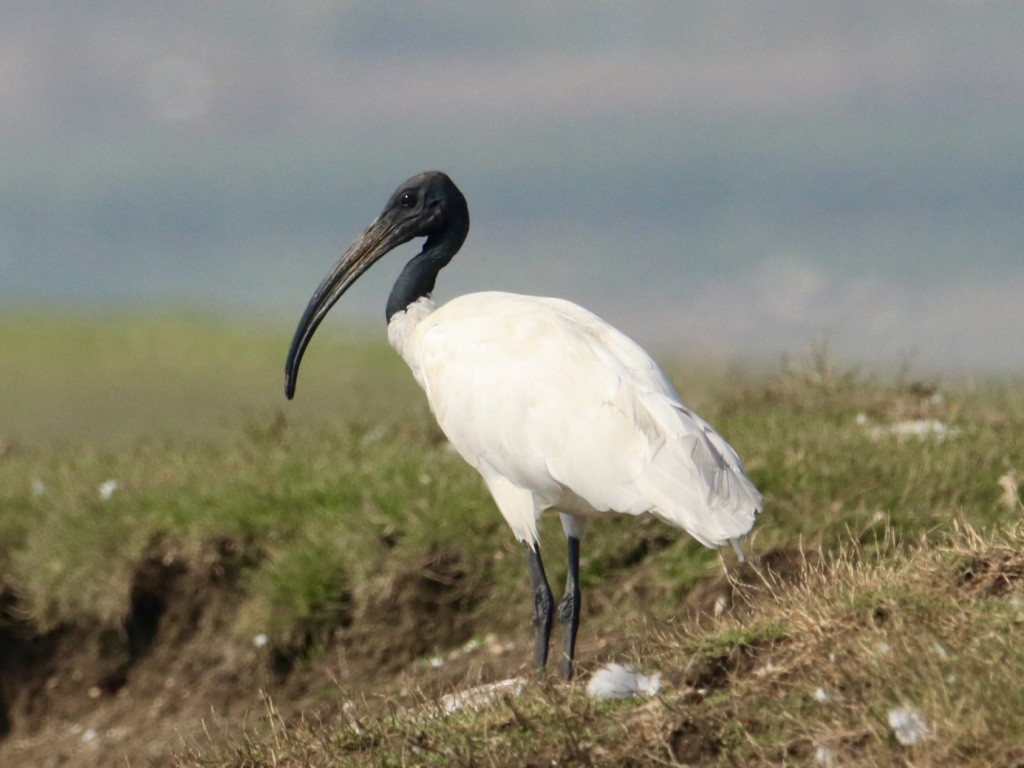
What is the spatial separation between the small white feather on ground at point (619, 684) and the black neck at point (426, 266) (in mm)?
2260

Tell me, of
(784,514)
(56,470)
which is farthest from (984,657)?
(56,470)

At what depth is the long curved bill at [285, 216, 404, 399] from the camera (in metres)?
6.10

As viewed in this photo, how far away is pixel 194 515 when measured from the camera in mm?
7008

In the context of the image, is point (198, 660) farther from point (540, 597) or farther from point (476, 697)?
point (476, 697)

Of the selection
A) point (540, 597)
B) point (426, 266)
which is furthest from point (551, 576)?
point (426, 266)

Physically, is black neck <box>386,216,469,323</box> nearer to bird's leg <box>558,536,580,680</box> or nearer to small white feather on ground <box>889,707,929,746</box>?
bird's leg <box>558,536,580,680</box>

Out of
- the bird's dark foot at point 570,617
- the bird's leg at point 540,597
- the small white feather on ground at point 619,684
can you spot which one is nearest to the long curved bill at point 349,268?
the bird's leg at point 540,597

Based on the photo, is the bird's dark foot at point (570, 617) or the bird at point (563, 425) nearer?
the bird at point (563, 425)

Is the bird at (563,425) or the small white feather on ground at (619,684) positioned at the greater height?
the bird at (563,425)

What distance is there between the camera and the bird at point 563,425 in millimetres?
4477

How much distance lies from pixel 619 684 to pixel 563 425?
1.13 m

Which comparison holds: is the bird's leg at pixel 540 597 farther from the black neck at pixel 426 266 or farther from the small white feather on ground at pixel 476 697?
the black neck at pixel 426 266

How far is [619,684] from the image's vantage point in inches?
152

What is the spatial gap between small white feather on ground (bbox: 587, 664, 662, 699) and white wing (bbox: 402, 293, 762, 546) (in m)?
0.54
